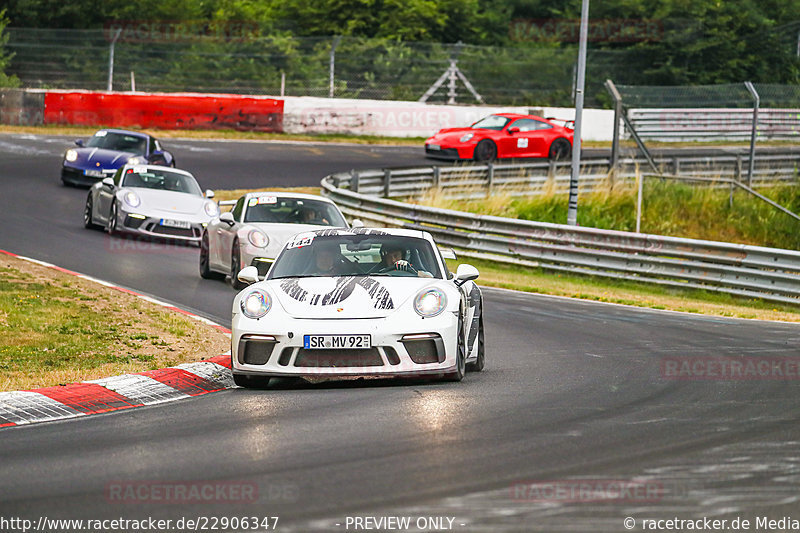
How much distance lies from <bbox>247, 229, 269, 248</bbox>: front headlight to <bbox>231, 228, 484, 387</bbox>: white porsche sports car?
615 cm

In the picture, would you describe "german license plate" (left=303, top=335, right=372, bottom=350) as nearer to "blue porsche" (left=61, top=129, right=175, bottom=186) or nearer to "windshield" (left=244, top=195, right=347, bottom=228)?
"windshield" (left=244, top=195, right=347, bottom=228)

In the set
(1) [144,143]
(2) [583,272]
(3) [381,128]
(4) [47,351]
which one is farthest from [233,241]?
(3) [381,128]

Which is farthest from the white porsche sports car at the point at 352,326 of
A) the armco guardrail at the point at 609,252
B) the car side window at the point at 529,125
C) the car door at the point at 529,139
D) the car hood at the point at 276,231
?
the car side window at the point at 529,125

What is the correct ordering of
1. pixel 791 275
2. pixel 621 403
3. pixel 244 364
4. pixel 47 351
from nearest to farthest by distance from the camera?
1. pixel 621 403
2. pixel 244 364
3. pixel 47 351
4. pixel 791 275

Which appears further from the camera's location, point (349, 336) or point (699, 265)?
point (699, 265)

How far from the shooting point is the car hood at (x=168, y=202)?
70.0 feet

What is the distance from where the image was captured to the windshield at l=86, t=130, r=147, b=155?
2789cm

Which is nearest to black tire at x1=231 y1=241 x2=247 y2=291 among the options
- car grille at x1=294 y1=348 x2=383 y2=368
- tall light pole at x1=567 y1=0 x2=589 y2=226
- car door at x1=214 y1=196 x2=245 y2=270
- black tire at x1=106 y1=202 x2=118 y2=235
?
car door at x1=214 y1=196 x2=245 y2=270

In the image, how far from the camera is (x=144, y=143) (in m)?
28.0

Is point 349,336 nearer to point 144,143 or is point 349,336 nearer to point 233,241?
point 233,241

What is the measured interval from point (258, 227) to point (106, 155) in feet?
40.1

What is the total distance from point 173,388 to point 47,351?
6.85ft

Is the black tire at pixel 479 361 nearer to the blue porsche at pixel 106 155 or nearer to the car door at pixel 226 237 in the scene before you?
the car door at pixel 226 237

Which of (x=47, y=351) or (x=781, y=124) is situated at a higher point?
(x=781, y=124)
